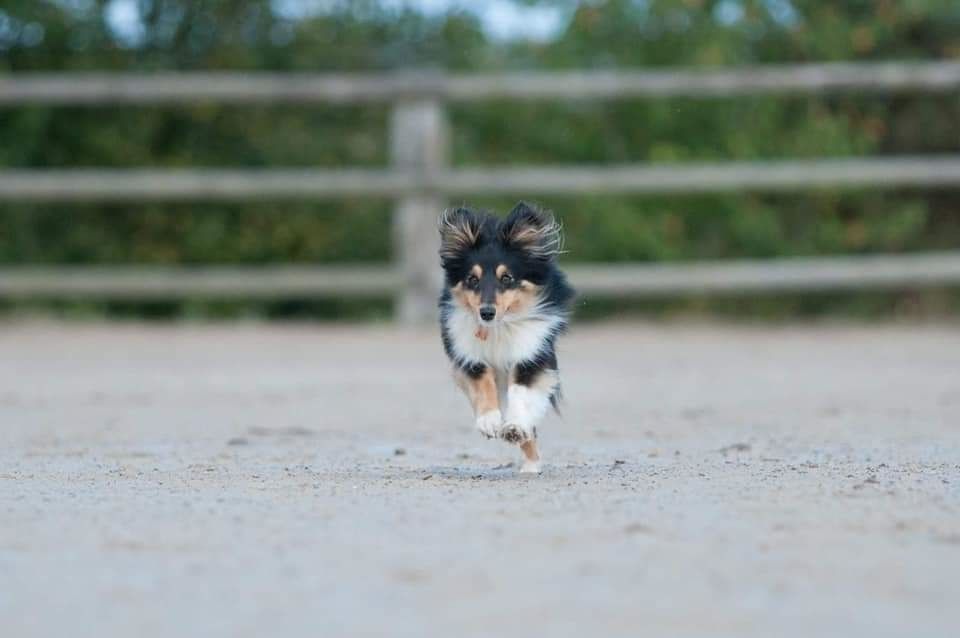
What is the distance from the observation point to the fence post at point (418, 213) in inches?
513

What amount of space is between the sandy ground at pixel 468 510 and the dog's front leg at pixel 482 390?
223mm

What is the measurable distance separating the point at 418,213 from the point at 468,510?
26.3 feet

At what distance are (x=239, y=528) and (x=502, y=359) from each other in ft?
6.67

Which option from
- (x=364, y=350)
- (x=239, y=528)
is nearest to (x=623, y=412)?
(x=364, y=350)

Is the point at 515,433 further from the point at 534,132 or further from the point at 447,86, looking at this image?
the point at 534,132

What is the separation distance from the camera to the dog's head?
6742 millimetres

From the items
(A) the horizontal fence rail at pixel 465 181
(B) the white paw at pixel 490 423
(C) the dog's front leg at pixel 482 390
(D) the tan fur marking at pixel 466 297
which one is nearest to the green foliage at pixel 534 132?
(A) the horizontal fence rail at pixel 465 181

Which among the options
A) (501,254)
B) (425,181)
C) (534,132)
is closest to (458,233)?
(501,254)

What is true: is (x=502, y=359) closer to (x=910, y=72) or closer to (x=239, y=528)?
(x=239, y=528)

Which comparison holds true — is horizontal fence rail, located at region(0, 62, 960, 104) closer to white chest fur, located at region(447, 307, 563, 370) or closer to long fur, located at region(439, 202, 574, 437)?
long fur, located at region(439, 202, 574, 437)

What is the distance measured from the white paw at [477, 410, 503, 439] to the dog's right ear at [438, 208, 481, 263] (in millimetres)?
756

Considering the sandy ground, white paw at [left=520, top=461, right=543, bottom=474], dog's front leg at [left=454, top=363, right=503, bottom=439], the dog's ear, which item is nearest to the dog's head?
the dog's ear

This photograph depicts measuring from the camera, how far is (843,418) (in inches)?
339

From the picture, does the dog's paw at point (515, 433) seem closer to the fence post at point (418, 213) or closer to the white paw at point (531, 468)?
the white paw at point (531, 468)
